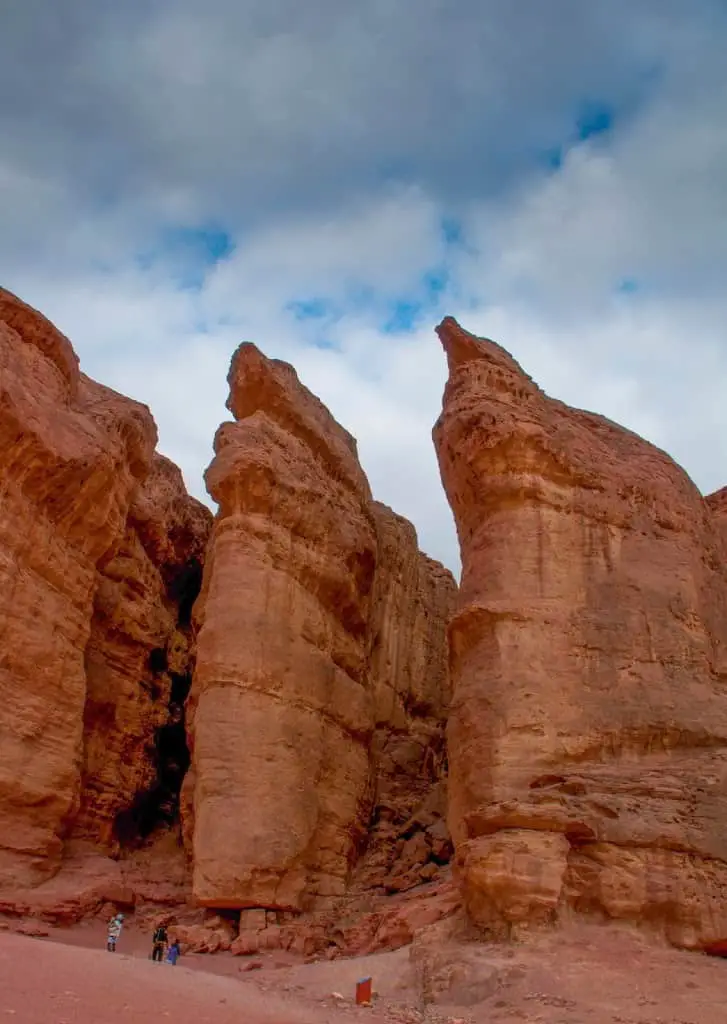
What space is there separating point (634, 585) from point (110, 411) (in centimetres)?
1344

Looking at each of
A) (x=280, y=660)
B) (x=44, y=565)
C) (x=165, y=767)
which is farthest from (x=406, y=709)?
(x=44, y=565)

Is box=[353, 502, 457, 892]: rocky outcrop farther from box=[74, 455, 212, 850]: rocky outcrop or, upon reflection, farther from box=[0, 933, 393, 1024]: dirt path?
box=[0, 933, 393, 1024]: dirt path

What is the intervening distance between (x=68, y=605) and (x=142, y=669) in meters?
5.01

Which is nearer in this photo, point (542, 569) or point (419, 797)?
point (542, 569)

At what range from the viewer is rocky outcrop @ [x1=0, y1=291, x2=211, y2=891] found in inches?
770

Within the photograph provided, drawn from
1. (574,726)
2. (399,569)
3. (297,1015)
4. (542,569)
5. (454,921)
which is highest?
(399,569)

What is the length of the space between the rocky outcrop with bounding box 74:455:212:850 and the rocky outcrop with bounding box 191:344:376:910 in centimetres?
264

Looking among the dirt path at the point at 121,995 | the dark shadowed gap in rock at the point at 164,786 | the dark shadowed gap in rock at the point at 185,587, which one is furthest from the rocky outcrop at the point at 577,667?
the dark shadowed gap in rock at the point at 185,587

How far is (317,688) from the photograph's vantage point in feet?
75.7

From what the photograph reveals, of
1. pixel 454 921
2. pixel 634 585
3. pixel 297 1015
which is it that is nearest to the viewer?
pixel 297 1015

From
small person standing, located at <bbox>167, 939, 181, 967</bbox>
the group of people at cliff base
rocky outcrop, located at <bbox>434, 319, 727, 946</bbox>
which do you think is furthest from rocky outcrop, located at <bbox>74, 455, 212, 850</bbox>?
rocky outcrop, located at <bbox>434, 319, 727, 946</bbox>

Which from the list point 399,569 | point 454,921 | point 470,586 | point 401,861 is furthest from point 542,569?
point 399,569

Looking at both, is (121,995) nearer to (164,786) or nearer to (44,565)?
(44,565)

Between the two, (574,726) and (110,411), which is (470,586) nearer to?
(574,726)
